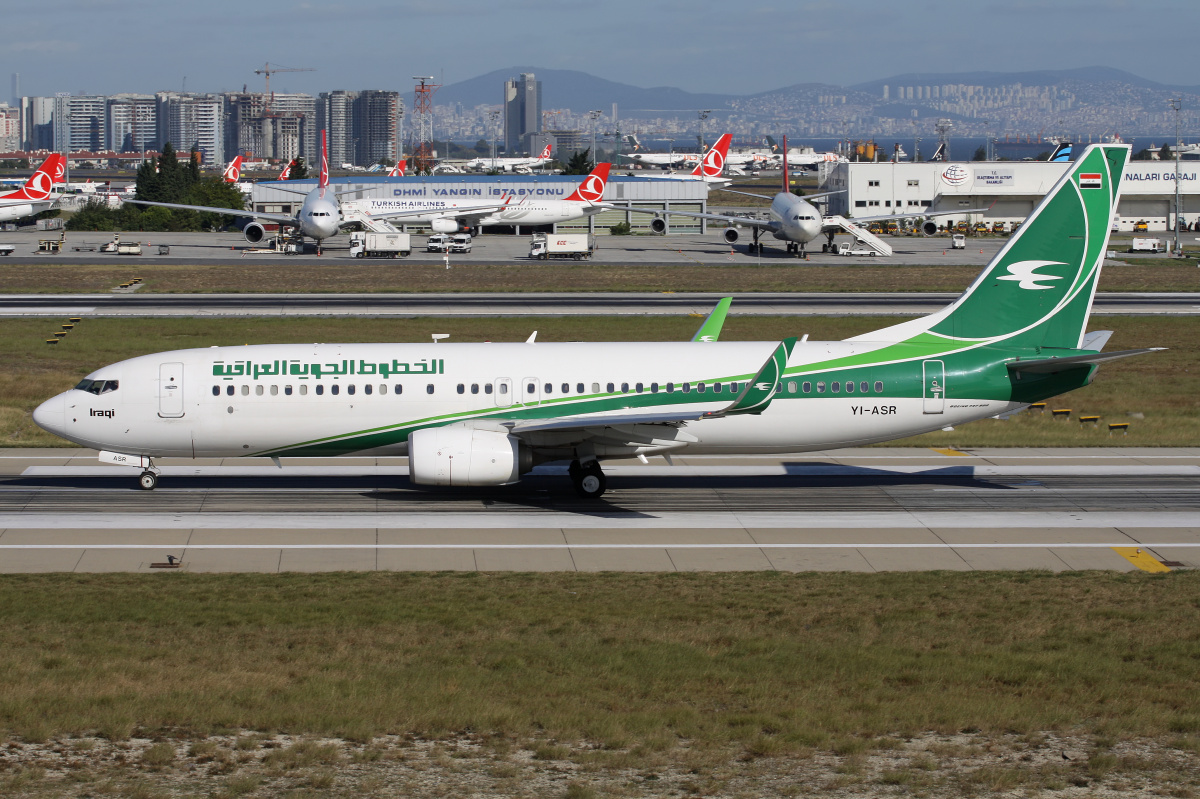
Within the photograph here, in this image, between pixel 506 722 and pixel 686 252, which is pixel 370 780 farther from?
pixel 686 252

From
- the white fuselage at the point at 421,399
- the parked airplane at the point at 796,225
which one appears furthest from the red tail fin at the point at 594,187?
the white fuselage at the point at 421,399

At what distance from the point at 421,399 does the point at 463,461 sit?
2.57 metres

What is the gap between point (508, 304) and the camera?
234 ft

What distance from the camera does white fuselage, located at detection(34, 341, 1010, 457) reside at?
100.0 ft

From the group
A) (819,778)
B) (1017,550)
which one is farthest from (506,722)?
(1017,550)

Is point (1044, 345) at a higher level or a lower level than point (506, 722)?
higher

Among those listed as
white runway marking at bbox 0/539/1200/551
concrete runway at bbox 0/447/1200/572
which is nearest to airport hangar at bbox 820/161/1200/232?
concrete runway at bbox 0/447/1200/572

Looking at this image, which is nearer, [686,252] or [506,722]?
[506,722]

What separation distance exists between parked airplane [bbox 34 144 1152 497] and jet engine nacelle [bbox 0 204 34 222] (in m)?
110

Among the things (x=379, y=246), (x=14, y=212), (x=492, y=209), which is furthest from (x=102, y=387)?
(x=14, y=212)

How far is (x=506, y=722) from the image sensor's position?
1505 centimetres

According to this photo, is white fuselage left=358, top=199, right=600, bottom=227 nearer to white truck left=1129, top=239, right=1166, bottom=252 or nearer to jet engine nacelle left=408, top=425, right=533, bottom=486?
white truck left=1129, top=239, right=1166, bottom=252

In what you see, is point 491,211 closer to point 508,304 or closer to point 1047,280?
point 508,304

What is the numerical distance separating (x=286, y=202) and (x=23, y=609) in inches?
4901
